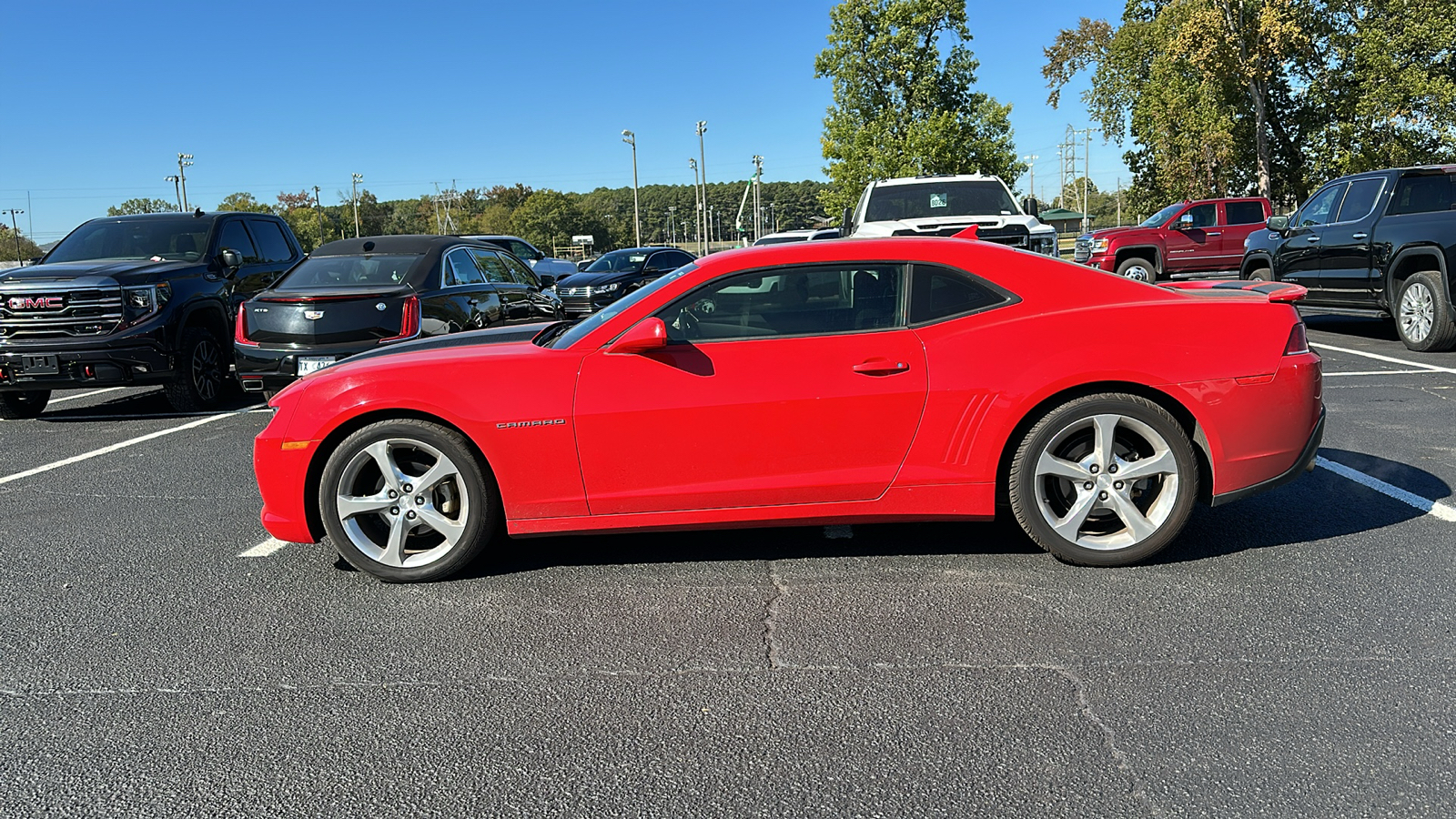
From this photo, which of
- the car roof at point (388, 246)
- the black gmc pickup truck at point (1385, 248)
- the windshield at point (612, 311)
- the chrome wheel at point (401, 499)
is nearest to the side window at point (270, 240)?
the car roof at point (388, 246)

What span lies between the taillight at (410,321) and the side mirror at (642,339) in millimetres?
4156

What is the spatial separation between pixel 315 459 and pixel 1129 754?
327 cm

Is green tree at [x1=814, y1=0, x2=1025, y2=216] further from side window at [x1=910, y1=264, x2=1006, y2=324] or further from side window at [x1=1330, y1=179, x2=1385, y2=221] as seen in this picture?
side window at [x1=910, y1=264, x2=1006, y2=324]

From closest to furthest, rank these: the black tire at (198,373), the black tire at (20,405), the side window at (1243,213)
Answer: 1. the black tire at (198,373)
2. the black tire at (20,405)
3. the side window at (1243,213)

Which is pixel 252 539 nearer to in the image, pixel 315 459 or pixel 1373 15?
pixel 315 459

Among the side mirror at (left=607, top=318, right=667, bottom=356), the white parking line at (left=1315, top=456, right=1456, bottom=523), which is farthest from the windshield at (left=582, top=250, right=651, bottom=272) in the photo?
the side mirror at (left=607, top=318, right=667, bottom=356)

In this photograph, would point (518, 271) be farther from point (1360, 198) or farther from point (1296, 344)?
point (1360, 198)

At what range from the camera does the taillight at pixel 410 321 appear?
25.8ft

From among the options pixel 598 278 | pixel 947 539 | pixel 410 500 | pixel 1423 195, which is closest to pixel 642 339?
pixel 410 500

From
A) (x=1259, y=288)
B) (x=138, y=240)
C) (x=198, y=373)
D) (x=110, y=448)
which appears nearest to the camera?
(x=1259, y=288)

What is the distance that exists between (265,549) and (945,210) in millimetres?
9756

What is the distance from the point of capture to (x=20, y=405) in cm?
953

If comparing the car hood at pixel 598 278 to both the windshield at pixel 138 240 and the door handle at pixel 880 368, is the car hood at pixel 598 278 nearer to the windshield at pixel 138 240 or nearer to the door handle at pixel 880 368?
the windshield at pixel 138 240

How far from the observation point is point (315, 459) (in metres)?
4.34
